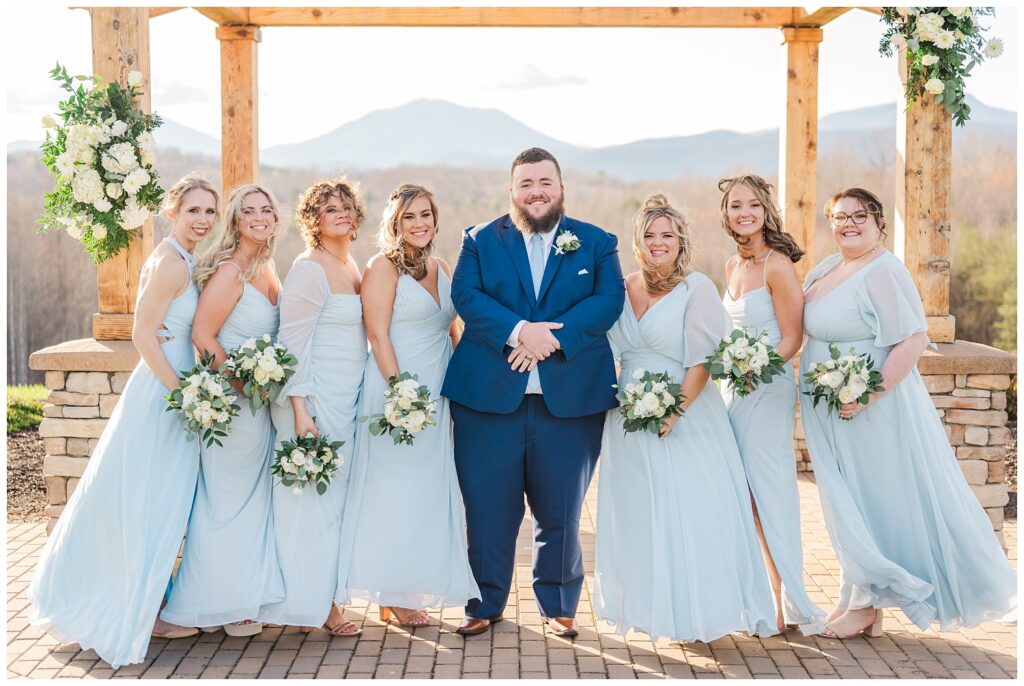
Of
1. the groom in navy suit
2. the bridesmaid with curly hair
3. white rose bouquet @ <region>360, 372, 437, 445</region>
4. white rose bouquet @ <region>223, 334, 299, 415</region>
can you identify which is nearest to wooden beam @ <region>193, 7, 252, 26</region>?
the bridesmaid with curly hair

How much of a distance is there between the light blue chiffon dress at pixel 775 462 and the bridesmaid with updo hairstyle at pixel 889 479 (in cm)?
17

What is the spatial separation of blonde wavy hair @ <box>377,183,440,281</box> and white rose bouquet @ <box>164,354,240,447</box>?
97 cm

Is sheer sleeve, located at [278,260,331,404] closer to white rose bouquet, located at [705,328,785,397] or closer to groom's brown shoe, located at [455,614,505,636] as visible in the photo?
groom's brown shoe, located at [455,614,505,636]

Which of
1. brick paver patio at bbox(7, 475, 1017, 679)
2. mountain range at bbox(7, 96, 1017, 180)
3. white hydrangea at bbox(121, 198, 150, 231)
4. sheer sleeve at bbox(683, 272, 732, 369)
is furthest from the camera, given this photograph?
mountain range at bbox(7, 96, 1017, 180)

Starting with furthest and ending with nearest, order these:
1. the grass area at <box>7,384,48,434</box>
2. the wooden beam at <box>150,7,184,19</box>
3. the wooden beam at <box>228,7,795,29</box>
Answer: the grass area at <box>7,384,48,434</box> < the wooden beam at <box>228,7,795,29</box> < the wooden beam at <box>150,7,184,19</box>

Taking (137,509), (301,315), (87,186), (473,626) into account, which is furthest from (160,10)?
(473,626)

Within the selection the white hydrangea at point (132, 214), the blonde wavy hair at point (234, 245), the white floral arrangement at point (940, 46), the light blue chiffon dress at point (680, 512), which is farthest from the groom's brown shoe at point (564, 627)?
the white floral arrangement at point (940, 46)

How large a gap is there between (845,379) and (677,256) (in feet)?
3.08

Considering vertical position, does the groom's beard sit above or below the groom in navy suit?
above

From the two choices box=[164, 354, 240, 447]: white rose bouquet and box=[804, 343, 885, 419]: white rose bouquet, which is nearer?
box=[164, 354, 240, 447]: white rose bouquet

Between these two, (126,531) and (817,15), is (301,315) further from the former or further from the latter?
(817,15)

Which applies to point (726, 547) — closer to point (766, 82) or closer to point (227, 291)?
point (227, 291)

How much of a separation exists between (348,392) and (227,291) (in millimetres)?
729

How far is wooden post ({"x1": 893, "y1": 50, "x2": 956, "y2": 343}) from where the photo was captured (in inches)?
236
